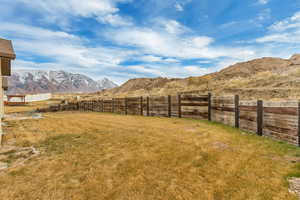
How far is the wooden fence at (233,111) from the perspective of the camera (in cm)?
449

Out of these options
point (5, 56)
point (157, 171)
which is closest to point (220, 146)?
point (157, 171)

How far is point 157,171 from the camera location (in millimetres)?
3275

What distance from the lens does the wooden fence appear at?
4.49 metres

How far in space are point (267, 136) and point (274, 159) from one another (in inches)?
74.0

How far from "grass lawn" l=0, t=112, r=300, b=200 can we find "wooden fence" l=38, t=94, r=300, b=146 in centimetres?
50

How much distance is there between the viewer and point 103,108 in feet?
57.8

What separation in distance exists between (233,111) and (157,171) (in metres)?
5.11

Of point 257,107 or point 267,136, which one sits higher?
point 257,107

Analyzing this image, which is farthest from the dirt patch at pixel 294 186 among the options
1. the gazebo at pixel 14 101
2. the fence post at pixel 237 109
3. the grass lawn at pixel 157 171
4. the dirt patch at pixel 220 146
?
the gazebo at pixel 14 101

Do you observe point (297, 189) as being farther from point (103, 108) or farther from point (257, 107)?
point (103, 108)

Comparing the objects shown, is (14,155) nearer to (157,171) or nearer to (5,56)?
(157,171)

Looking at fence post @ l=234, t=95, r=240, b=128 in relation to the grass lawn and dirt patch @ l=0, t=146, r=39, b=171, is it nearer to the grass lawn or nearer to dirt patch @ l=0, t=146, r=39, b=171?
the grass lawn

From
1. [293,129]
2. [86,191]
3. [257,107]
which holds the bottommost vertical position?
[86,191]

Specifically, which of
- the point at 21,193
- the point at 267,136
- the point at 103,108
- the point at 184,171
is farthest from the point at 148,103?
the point at 21,193
